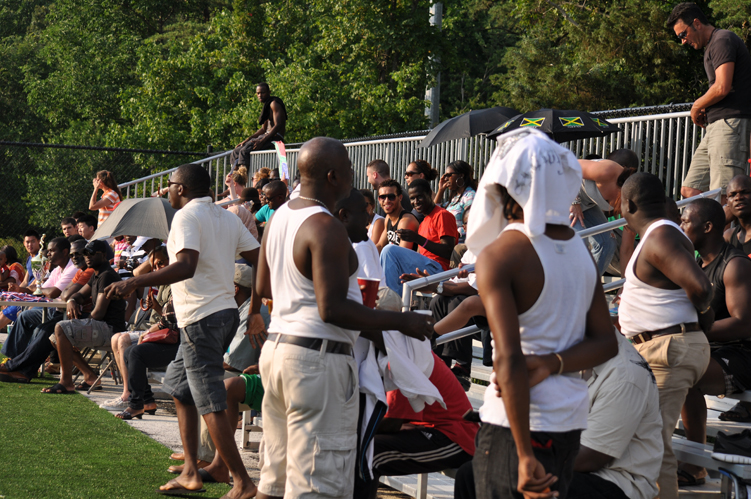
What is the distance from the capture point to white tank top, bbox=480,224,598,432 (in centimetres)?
241

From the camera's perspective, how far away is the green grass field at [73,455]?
5.23m

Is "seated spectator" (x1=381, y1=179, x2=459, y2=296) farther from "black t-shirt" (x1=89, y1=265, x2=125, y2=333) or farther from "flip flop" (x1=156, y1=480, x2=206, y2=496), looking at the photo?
"black t-shirt" (x1=89, y1=265, x2=125, y2=333)

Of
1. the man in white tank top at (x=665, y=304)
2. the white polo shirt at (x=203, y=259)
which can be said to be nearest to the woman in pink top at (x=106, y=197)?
the white polo shirt at (x=203, y=259)

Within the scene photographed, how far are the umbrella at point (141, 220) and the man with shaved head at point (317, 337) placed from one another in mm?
5944

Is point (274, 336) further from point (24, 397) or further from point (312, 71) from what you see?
point (312, 71)

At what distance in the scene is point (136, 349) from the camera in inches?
290

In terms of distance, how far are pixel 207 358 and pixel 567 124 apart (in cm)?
526

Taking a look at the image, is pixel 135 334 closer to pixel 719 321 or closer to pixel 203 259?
pixel 203 259

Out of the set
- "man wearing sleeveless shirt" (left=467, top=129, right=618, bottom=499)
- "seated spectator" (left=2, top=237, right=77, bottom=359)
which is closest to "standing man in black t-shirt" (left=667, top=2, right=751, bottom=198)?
"man wearing sleeveless shirt" (left=467, top=129, right=618, bottom=499)

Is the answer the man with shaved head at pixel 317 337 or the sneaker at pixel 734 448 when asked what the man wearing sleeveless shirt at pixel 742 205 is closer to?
the sneaker at pixel 734 448

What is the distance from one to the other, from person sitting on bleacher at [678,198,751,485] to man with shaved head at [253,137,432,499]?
7.34 feet

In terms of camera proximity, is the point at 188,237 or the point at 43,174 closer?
the point at 188,237

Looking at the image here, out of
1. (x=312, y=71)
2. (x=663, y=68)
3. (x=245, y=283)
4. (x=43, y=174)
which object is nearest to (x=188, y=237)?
(x=245, y=283)

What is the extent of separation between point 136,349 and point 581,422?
5696 millimetres
